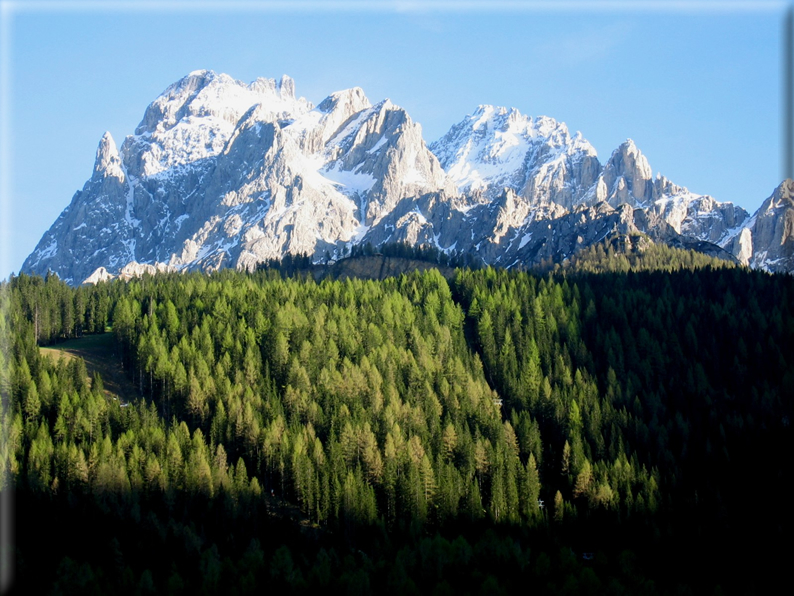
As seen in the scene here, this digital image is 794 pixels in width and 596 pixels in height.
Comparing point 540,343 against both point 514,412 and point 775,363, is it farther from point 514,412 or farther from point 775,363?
point 775,363

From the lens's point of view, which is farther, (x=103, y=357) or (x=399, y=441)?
(x=103, y=357)

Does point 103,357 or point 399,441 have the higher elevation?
point 103,357

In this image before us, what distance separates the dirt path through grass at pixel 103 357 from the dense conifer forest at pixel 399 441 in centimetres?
253

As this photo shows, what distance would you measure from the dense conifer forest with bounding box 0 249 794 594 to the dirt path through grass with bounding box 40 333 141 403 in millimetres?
2534

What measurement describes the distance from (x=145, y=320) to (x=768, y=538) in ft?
344

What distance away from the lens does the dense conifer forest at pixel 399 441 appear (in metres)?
92.1

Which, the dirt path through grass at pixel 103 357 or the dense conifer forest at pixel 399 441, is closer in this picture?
the dense conifer forest at pixel 399 441

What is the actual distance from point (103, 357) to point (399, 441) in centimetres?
6144

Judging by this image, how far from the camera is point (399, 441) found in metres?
120

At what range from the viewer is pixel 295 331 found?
156 m

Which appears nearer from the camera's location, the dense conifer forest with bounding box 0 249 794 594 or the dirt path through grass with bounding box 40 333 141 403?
the dense conifer forest with bounding box 0 249 794 594

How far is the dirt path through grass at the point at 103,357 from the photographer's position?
140450mm

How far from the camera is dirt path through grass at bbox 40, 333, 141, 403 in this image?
140450mm

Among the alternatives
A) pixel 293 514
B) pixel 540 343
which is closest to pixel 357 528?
pixel 293 514
